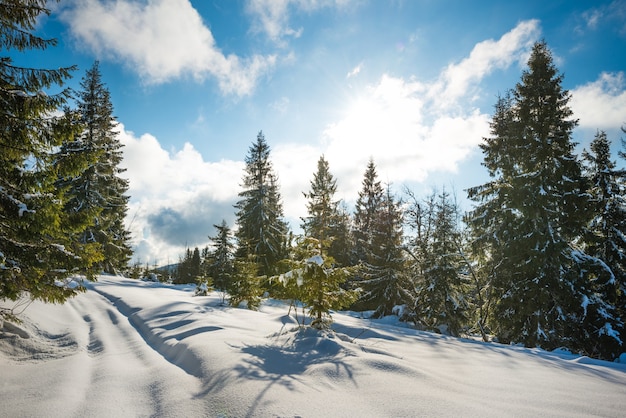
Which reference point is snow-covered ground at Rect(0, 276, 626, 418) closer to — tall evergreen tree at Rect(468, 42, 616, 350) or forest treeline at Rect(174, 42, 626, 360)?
forest treeline at Rect(174, 42, 626, 360)

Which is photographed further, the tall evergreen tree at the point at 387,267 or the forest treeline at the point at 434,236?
the tall evergreen tree at the point at 387,267

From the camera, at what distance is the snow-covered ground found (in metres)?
3.63

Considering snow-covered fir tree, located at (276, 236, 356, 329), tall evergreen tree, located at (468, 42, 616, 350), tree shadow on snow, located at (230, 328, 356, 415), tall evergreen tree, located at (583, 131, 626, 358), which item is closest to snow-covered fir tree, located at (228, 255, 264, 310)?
snow-covered fir tree, located at (276, 236, 356, 329)

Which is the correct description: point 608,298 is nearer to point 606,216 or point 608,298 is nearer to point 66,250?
point 606,216

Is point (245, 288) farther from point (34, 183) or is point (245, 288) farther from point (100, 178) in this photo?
point (100, 178)

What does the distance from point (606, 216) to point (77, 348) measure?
872 inches

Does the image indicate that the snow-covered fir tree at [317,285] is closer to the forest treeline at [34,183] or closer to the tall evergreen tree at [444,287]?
the forest treeline at [34,183]

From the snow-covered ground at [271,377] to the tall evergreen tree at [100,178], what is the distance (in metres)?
18.9

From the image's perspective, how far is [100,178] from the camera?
83.6ft

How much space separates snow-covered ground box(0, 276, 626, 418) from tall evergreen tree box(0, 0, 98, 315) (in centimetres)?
169

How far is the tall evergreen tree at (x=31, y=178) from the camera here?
5.58 meters

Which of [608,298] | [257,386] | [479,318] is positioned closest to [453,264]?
[479,318]

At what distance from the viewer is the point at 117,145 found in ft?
Result: 93.5

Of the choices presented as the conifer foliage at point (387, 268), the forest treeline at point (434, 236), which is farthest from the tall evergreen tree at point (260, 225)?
the conifer foliage at point (387, 268)
